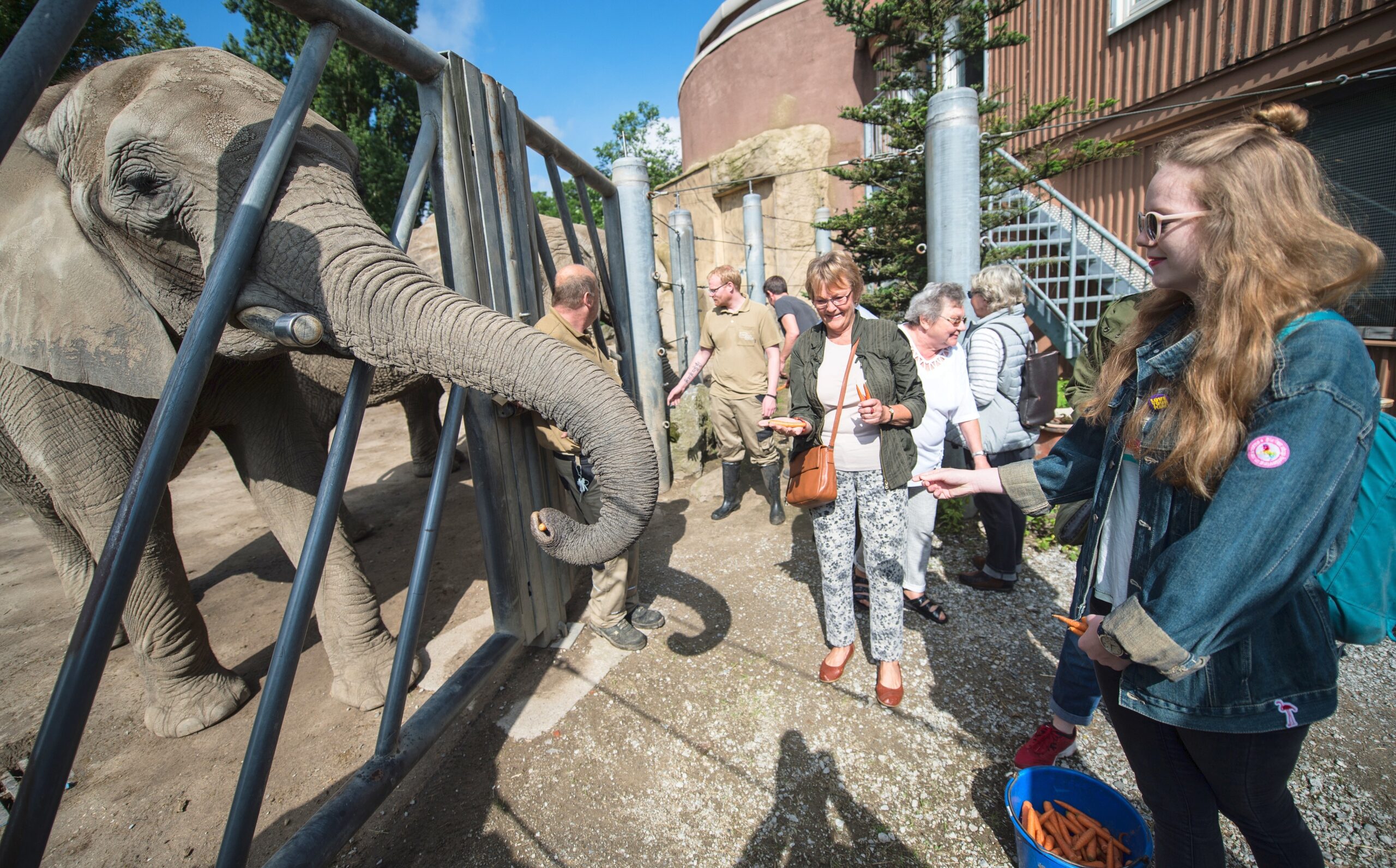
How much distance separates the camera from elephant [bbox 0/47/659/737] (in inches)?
77.7

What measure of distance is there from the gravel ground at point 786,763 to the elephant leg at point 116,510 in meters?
1.01

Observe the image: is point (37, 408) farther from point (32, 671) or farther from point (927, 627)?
point (927, 627)

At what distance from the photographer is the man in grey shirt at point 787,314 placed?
563cm

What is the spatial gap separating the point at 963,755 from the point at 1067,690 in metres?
0.51

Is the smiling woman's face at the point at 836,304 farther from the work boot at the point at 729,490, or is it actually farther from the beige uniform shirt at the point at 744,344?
the work boot at the point at 729,490

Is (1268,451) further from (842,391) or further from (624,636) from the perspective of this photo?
(624,636)

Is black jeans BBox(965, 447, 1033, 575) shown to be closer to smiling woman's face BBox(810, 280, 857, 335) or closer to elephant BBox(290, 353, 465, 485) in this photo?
smiling woman's face BBox(810, 280, 857, 335)

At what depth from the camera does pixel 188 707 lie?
2.93 m

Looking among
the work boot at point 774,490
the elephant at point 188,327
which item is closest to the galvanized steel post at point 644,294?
the work boot at point 774,490

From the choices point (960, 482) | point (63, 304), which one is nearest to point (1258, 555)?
point (960, 482)

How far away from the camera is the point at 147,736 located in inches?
118

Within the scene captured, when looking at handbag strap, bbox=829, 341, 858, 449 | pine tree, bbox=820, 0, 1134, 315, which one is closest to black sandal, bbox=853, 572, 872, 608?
handbag strap, bbox=829, 341, 858, 449

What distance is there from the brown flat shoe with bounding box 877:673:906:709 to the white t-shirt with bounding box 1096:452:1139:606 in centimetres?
135

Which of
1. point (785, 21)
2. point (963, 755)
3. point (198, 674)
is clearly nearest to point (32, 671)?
point (198, 674)
